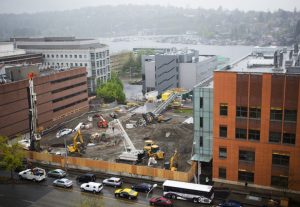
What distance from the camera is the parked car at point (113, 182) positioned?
44.3 metres

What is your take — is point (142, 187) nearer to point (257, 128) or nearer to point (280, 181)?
point (257, 128)

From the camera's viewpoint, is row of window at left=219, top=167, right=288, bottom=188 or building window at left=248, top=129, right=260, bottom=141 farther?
building window at left=248, top=129, right=260, bottom=141

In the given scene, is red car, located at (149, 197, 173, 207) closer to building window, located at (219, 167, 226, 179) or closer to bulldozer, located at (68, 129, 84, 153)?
building window, located at (219, 167, 226, 179)

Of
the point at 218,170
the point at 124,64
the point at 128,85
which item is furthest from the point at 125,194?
the point at 124,64

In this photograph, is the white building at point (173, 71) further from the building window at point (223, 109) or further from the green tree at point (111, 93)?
the building window at point (223, 109)

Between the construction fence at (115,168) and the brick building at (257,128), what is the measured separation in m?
4.61

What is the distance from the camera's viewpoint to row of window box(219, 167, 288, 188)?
41188mm

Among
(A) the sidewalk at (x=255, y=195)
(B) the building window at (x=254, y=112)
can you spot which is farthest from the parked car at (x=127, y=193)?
(B) the building window at (x=254, y=112)

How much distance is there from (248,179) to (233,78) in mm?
12139

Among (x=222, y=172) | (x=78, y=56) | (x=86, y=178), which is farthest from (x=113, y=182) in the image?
(x=78, y=56)

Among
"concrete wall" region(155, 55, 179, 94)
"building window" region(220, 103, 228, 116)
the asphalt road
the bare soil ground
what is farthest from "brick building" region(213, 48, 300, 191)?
"concrete wall" region(155, 55, 179, 94)

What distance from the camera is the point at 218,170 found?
44.7m

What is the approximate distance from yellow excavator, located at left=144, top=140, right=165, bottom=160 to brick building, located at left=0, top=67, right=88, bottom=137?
23.3m

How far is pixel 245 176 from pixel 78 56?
8076cm
